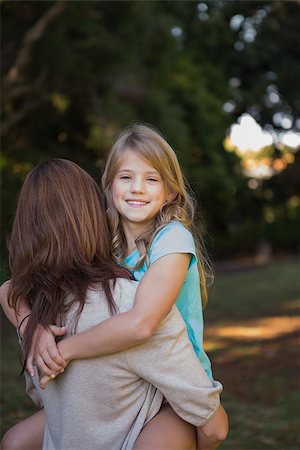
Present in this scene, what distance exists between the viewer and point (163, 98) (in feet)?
40.5

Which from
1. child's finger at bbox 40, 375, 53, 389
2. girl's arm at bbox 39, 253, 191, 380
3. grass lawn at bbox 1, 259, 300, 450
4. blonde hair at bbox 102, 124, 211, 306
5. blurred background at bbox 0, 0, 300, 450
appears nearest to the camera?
girl's arm at bbox 39, 253, 191, 380

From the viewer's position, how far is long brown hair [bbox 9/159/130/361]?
7.40ft

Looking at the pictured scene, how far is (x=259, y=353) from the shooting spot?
8758 millimetres

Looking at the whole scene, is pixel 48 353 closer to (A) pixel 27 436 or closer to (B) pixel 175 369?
(B) pixel 175 369

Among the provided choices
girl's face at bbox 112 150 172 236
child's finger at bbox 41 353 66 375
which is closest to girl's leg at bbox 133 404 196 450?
child's finger at bbox 41 353 66 375

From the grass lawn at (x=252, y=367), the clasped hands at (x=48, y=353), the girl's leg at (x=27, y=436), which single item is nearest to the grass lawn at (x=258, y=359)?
the grass lawn at (x=252, y=367)

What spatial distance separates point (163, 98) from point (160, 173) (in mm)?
10069

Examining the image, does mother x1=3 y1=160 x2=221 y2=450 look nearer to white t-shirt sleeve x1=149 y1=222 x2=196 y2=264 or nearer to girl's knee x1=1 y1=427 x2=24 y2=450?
white t-shirt sleeve x1=149 y1=222 x2=196 y2=264

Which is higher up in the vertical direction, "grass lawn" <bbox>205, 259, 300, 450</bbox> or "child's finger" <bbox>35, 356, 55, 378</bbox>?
"child's finger" <bbox>35, 356, 55, 378</bbox>

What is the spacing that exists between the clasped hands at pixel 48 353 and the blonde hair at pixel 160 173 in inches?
14.3

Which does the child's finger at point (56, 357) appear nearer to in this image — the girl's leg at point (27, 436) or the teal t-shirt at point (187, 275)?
the teal t-shirt at point (187, 275)

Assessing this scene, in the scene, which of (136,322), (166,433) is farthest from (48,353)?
(166,433)

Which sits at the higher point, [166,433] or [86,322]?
[86,322]

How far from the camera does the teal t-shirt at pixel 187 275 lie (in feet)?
7.55
